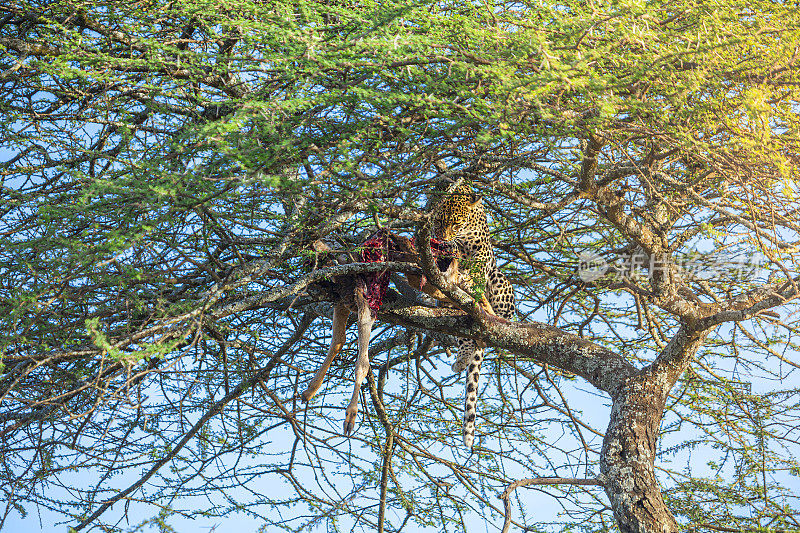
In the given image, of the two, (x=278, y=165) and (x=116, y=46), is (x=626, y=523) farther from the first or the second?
(x=116, y=46)

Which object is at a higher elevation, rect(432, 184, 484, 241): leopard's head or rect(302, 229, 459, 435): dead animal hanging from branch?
rect(432, 184, 484, 241): leopard's head

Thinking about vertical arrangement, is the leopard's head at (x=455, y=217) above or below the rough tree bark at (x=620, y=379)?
above

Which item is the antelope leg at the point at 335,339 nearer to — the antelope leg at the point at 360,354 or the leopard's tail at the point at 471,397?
the antelope leg at the point at 360,354

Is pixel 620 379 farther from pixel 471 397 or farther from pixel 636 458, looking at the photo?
pixel 471 397

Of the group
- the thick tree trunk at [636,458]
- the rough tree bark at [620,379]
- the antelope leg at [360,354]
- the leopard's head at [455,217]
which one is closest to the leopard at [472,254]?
the leopard's head at [455,217]

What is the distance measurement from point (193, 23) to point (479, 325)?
2.78m

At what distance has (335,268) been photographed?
4.42m

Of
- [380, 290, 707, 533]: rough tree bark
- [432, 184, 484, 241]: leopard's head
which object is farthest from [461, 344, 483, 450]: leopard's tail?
[432, 184, 484, 241]: leopard's head

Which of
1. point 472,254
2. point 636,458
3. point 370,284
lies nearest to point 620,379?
point 636,458

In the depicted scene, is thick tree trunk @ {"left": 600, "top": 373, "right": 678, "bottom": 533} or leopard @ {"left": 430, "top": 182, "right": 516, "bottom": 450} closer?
thick tree trunk @ {"left": 600, "top": 373, "right": 678, "bottom": 533}

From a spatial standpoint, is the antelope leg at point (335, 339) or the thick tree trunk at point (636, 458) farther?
the antelope leg at point (335, 339)

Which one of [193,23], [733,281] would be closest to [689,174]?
[733,281]

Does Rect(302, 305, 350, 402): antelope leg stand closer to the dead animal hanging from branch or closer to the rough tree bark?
the dead animal hanging from branch

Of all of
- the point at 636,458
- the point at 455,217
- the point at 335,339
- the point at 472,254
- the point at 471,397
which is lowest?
the point at 636,458
